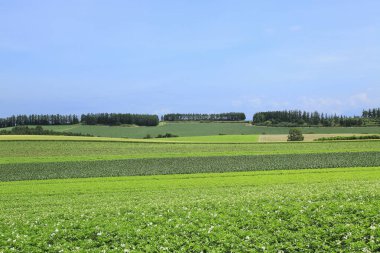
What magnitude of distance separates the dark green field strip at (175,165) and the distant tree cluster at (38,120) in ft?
363

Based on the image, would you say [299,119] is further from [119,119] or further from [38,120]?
[38,120]

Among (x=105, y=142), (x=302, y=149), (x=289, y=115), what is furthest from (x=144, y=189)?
(x=289, y=115)

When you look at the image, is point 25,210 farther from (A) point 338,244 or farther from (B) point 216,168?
(B) point 216,168

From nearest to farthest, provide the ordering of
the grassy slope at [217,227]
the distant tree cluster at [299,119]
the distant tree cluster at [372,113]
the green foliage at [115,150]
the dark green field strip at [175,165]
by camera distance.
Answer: the grassy slope at [217,227]
the dark green field strip at [175,165]
the green foliage at [115,150]
the distant tree cluster at [299,119]
the distant tree cluster at [372,113]

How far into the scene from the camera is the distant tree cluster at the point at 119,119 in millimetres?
151750

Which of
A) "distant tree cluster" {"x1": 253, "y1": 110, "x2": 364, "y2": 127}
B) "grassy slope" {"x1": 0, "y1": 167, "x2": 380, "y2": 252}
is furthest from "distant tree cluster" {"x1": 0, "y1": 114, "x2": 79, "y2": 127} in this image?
"grassy slope" {"x1": 0, "y1": 167, "x2": 380, "y2": 252}

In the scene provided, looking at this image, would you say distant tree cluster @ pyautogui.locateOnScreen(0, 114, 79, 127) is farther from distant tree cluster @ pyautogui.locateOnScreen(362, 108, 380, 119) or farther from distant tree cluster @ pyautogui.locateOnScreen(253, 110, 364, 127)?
distant tree cluster @ pyautogui.locateOnScreen(362, 108, 380, 119)

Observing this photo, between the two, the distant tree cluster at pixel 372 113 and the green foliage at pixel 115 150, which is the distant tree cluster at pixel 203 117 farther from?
the green foliage at pixel 115 150

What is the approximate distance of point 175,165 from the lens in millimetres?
46719

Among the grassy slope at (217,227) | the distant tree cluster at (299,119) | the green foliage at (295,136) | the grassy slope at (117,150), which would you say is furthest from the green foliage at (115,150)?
the distant tree cluster at (299,119)

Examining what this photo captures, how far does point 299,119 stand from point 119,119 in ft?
250

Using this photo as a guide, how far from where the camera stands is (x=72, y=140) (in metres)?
77.3

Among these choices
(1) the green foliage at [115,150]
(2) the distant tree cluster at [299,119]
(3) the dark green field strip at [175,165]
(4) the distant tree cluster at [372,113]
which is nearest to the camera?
(3) the dark green field strip at [175,165]

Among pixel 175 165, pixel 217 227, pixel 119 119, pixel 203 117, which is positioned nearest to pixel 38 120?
pixel 119 119
